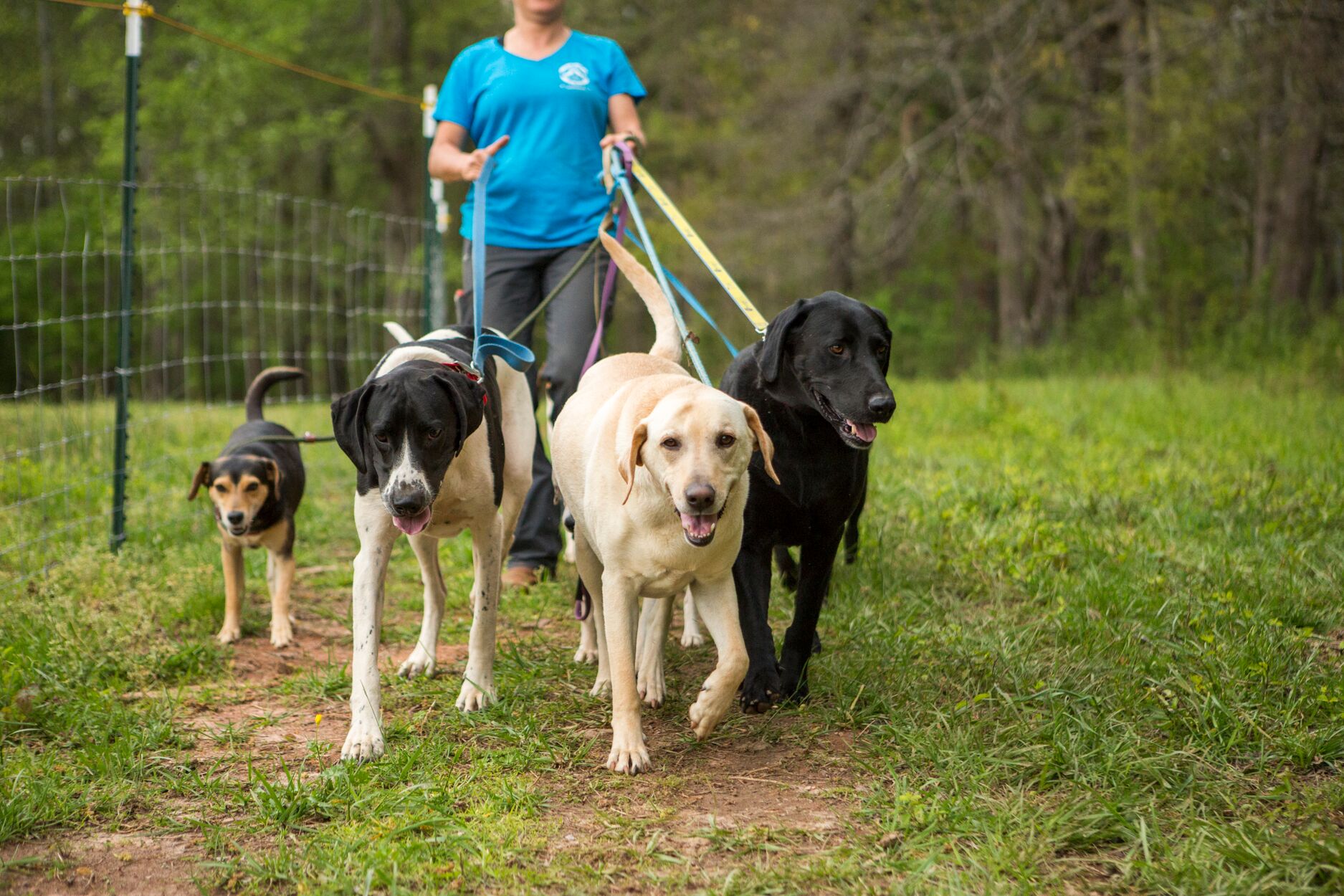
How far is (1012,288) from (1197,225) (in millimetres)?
3075

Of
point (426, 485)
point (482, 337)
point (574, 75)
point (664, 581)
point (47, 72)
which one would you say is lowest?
point (664, 581)

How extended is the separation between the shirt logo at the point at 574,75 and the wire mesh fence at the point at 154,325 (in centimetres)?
207

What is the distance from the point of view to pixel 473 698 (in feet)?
11.9

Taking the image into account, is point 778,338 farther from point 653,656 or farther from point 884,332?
point 653,656

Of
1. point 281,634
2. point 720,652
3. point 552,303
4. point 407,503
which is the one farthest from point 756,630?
point 281,634

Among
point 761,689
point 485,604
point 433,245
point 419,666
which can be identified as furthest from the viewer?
point 433,245

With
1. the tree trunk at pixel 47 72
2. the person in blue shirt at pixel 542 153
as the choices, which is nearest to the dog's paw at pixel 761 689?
the person in blue shirt at pixel 542 153

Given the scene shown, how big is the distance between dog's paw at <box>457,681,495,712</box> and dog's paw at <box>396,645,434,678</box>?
38 centimetres

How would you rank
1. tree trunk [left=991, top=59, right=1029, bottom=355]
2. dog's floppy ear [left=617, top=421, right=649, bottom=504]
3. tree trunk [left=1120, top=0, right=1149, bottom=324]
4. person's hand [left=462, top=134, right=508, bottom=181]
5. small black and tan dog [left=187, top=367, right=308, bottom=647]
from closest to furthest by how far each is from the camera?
dog's floppy ear [left=617, top=421, right=649, bottom=504], person's hand [left=462, top=134, right=508, bottom=181], small black and tan dog [left=187, top=367, right=308, bottom=647], tree trunk [left=1120, top=0, right=1149, bottom=324], tree trunk [left=991, top=59, right=1029, bottom=355]

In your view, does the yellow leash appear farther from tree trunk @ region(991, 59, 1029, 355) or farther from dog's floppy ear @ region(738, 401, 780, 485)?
tree trunk @ region(991, 59, 1029, 355)

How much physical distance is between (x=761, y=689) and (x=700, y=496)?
36.7 inches

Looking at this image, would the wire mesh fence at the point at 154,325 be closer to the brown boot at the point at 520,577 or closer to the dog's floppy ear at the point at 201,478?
the dog's floppy ear at the point at 201,478

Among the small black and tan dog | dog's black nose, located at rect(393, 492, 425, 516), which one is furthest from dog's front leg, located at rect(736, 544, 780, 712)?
the small black and tan dog

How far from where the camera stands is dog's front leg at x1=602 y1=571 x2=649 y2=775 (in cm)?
312
